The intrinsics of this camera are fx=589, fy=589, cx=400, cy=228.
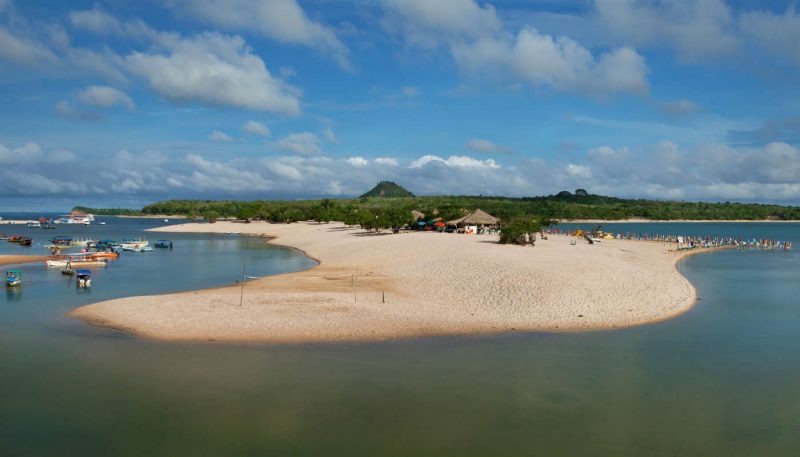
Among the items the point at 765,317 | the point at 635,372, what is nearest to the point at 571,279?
the point at 765,317

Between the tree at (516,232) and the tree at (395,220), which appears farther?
the tree at (395,220)

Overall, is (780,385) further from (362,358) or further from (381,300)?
(381,300)

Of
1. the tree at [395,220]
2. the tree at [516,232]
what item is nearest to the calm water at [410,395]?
the tree at [516,232]

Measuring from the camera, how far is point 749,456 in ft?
41.0

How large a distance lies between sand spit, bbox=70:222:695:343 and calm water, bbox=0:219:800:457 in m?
1.51

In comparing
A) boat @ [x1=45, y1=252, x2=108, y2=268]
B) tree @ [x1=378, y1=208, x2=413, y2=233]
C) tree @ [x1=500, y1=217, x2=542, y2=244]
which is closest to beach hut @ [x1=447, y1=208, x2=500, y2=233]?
tree @ [x1=378, y1=208, x2=413, y2=233]

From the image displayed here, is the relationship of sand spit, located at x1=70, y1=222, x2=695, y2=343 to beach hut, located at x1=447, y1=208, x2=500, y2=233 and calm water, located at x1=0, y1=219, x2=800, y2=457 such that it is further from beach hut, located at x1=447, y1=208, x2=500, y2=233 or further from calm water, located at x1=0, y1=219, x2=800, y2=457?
beach hut, located at x1=447, y1=208, x2=500, y2=233

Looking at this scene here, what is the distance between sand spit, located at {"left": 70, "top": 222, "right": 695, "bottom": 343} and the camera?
73.7 ft

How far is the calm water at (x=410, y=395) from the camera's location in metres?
13.0

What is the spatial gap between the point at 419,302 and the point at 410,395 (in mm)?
11917

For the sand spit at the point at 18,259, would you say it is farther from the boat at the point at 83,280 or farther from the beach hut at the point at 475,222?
the beach hut at the point at 475,222

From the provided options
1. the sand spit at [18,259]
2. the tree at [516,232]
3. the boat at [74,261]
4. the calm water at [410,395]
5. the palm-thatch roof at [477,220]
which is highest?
the palm-thatch roof at [477,220]

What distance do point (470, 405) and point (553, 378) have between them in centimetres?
337

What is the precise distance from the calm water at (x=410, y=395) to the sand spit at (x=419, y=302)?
59.6 inches
